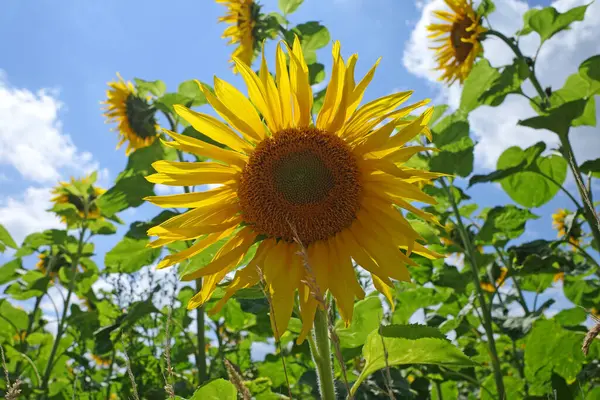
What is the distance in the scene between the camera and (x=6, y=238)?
13.4 feet

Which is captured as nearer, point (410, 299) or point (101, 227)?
point (410, 299)

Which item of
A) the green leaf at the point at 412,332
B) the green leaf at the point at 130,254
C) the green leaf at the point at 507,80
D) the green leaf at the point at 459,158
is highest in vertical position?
the green leaf at the point at 507,80

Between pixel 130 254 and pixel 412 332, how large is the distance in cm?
231

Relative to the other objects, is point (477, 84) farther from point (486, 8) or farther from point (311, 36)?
point (311, 36)

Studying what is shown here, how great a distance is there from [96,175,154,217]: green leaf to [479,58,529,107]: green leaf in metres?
2.16

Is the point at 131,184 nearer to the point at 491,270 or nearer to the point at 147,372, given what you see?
the point at 147,372

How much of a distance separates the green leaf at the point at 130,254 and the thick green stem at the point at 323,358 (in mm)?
2042

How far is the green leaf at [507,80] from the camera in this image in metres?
3.20

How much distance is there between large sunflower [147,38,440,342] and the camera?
4.97 ft

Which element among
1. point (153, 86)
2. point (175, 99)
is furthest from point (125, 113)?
point (175, 99)

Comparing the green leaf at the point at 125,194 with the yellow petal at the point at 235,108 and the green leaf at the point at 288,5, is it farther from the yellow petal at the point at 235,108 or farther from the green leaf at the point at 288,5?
the yellow petal at the point at 235,108

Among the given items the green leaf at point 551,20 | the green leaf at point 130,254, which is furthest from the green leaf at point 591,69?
the green leaf at point 130,254

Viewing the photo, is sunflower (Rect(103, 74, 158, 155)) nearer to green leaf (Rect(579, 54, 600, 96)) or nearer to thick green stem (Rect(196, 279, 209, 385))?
thick green stem (Rect(196, 279, 209, 385))

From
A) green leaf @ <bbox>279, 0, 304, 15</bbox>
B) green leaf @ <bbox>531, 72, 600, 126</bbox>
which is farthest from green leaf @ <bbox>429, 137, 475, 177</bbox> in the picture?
green leaf @ <bbox>279, 0, 304, 15</bbox>
